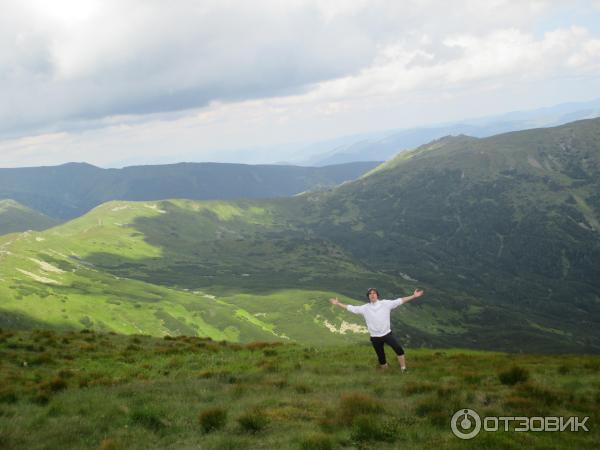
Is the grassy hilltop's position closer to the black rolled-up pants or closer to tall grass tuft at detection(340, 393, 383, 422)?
tall grass tuft at detection(340, 393, 383, 422)

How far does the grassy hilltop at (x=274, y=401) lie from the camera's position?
13.1 meters

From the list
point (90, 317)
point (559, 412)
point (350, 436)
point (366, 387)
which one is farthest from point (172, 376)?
point (90, 317)

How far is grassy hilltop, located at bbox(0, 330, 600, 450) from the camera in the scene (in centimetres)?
1314

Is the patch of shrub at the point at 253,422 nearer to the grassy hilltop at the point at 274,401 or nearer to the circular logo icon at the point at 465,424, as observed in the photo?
the grassy hilltop at the point at 274,401

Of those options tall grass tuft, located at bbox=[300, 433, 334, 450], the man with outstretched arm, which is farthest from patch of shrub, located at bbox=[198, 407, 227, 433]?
the man with outstretched arm

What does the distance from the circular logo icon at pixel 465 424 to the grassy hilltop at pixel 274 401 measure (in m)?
0.23

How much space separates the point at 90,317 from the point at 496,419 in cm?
19277

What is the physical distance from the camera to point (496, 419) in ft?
46.0

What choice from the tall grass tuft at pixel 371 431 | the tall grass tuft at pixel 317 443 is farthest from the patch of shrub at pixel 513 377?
the tall grass tuft at pixel 317 443

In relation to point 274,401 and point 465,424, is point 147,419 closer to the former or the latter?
point 274,401

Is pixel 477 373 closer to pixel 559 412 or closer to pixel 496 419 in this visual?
pixel 559 412

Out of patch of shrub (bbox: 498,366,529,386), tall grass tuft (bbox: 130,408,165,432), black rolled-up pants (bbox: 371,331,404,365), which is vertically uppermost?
tall grass tuft (bbox: 130,408,165,432)

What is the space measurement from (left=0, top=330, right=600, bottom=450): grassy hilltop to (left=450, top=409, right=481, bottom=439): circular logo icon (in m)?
0.23

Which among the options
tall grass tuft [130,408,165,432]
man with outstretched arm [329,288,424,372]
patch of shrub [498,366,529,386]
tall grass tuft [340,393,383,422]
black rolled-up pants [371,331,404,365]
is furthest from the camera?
black rolled-up pants [371,331,404,365]
